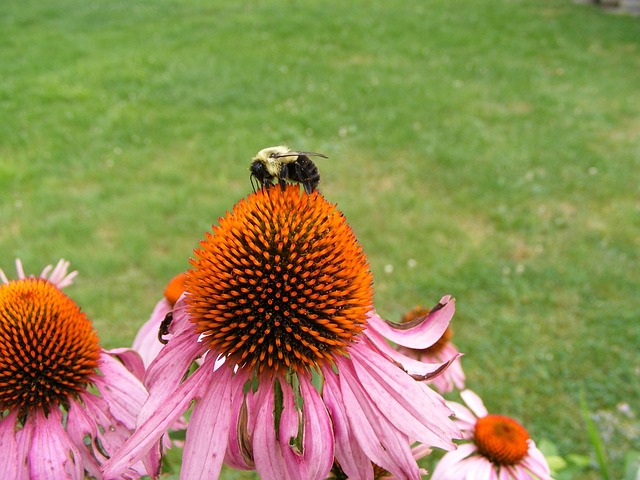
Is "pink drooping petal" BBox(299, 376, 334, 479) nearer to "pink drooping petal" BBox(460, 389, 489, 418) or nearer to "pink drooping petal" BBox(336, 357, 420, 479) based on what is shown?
"pink drooping petal" BBox(336, 357, 420, 479)

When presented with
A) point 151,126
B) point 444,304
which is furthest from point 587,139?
point 444,304

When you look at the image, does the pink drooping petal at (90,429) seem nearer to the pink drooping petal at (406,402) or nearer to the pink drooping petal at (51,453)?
the pink drooping petal at (51,453)

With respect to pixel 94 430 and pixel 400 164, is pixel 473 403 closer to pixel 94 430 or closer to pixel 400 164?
pixel 94 430

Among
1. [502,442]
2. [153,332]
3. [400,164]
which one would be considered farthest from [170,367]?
[400,164]

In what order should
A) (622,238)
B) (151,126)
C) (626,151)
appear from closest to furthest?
(622,238)
(626,151)
(151,126)

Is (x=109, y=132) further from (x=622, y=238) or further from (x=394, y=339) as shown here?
(x=394, y=339)

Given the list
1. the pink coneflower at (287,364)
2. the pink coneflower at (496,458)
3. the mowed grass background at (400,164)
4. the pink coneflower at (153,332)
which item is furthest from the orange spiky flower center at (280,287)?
the mowed grass background at (400,164)
